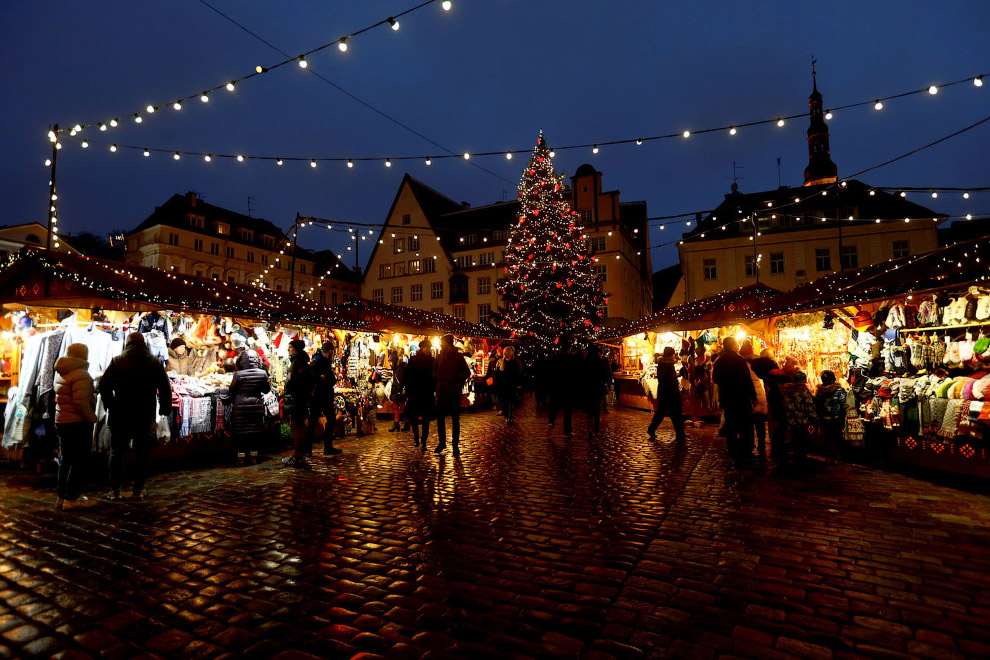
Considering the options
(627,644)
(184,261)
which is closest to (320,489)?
(627,644)

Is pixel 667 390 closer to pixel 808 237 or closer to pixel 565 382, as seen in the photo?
pixel 565 382

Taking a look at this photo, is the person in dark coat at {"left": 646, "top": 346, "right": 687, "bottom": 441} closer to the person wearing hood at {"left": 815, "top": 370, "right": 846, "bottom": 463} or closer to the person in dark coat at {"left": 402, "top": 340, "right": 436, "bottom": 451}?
the person wearing hood at {"left": 815, "top": 370, "right": 846, "bottom": 463}

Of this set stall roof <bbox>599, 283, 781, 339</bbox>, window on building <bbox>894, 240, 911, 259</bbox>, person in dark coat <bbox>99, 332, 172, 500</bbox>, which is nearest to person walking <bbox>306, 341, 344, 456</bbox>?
person in dark coat <bbox>99, 332, 172, 500</bbox>

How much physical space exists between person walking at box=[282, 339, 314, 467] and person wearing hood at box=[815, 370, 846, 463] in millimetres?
7717

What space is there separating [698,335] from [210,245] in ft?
146

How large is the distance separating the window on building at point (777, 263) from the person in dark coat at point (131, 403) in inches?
1403

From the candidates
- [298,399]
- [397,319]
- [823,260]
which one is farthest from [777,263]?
[298,399]

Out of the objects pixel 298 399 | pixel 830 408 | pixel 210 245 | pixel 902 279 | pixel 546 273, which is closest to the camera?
pixel 902 279

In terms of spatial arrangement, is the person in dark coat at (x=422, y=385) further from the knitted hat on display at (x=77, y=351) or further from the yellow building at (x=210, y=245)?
the yellow building at (x=210, y=245)

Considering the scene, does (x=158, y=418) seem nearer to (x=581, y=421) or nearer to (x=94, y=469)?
(x=94, y=469)

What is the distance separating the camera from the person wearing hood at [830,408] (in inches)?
295

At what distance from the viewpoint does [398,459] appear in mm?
8047

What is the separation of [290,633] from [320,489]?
11.3ft

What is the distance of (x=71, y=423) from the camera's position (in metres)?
5.40
